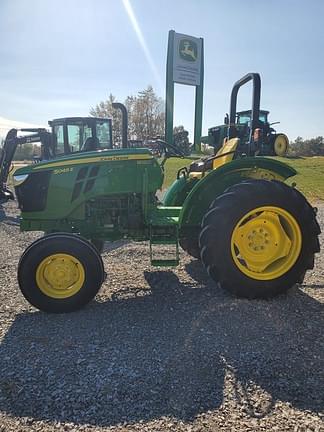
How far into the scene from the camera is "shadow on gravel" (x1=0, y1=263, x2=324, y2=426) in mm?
2404

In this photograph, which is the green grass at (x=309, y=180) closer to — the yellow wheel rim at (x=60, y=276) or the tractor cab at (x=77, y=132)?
the tractor cab at (x=77, y=132)

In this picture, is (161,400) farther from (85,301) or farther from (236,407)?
(85,301)

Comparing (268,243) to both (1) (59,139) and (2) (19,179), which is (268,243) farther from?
(1) (59,139)

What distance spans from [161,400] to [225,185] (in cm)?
246

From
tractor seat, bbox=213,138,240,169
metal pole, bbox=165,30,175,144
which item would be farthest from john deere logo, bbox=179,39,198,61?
tractor seat, bbox=213,138,240,169

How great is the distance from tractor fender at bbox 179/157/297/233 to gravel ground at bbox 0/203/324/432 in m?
0.81

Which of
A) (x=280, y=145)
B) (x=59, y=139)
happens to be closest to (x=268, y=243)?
(x=280, y=145)

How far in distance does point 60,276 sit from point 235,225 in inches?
67.8

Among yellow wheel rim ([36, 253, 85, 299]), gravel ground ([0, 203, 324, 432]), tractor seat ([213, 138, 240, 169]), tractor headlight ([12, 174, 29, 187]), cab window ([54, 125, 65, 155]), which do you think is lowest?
gravel ground ([0, 203, 324, 432])

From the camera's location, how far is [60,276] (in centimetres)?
369

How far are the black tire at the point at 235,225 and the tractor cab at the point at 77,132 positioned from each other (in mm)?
6835

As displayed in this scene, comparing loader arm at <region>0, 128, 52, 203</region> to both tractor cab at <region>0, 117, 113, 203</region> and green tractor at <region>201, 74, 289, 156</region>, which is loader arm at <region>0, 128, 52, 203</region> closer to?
tractor cab at <region>0, 117, 113, 203</region>

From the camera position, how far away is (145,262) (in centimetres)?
527

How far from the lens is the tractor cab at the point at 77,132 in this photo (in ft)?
33.0
